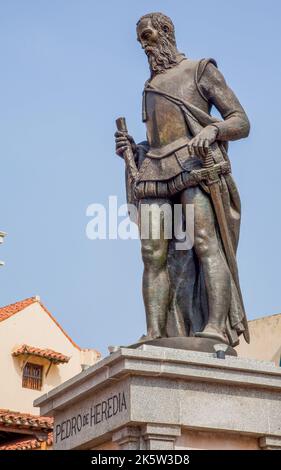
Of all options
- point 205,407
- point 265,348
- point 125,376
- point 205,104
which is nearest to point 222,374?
point 205,407

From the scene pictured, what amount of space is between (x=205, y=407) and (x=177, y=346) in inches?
28.2

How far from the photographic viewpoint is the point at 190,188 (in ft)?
33.3

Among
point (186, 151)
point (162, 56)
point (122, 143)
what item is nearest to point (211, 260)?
point (186, 151)

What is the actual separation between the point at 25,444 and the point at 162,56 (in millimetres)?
20085

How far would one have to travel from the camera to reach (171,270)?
33.9 ft

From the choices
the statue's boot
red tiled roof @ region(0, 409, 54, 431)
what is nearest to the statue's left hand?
the statue's boot

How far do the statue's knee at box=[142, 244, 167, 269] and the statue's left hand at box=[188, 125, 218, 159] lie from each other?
104 centimetres

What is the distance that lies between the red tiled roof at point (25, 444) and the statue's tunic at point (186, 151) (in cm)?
1822

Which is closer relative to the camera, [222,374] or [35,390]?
[222,374]

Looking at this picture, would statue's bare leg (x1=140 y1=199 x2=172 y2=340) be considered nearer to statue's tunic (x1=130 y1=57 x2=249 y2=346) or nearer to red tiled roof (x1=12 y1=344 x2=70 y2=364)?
statue's tunic (x1=130 y1=57 x2=249 y2=346)

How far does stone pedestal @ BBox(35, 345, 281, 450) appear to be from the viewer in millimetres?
8555
